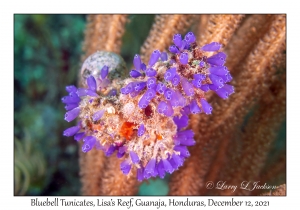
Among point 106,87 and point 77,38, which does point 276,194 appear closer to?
point 106,87

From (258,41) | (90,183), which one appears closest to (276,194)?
(258,41)

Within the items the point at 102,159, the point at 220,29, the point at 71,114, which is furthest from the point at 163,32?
the point at 102,159

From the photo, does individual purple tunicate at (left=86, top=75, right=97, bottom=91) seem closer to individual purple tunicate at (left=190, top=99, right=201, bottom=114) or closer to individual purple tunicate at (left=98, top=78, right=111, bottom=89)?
individual purple tunicate at (left=98, top=78, right=111, bottom=89)

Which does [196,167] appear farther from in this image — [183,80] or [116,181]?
[183,80]

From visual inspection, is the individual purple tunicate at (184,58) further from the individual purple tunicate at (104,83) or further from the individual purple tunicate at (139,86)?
the individual purple tunicate at (104,83)

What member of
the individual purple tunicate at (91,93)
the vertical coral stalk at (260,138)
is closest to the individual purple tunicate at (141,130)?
the individual purple tunicate at (91,93)

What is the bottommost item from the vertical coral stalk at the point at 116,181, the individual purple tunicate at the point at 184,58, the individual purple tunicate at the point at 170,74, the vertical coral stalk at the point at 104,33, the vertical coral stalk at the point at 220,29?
the vertical coral stalk at the point at 116,181

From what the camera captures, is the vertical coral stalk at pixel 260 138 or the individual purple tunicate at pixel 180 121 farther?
the vertical coral stalk at pixel 260 138

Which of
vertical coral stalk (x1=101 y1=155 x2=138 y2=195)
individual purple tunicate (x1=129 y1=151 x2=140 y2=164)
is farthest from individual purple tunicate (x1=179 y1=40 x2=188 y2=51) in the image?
vertical coral stalk (x1=101 y1=155 x2=138 y2=195)
